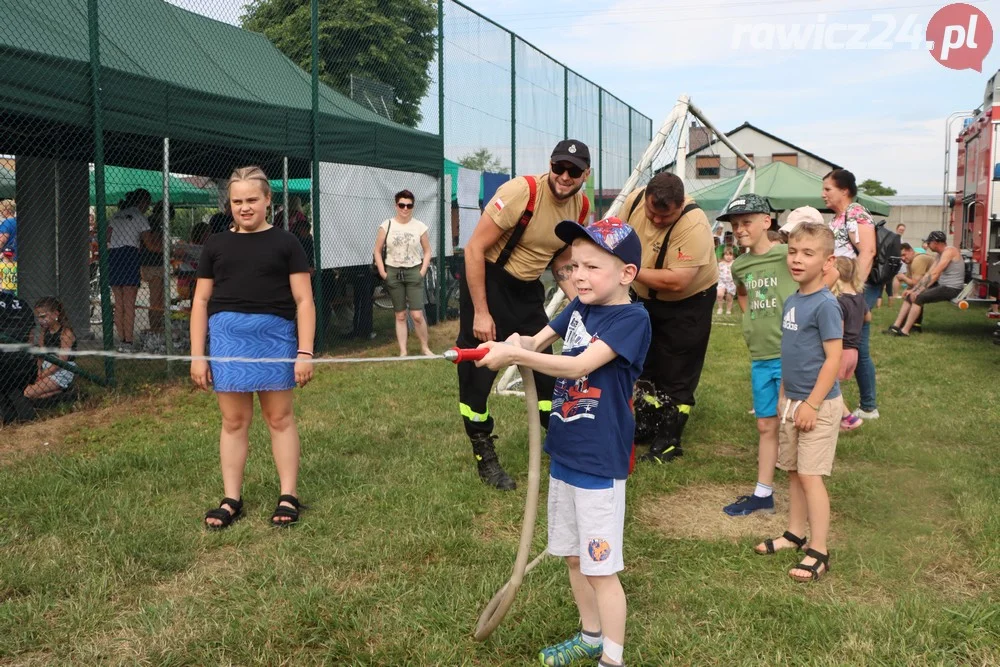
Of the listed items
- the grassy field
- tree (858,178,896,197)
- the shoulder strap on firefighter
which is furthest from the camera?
tree (858,178,896,197)

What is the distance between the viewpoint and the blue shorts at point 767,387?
Result: 167 inches

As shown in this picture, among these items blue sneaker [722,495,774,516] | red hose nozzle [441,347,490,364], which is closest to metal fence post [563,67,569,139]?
blue sneaker [722,495,774,516]

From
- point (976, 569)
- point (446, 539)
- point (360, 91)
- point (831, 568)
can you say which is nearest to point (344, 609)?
point (446, 539)

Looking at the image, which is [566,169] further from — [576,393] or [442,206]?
[442,206]

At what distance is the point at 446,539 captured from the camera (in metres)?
3.79

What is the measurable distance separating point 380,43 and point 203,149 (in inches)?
121

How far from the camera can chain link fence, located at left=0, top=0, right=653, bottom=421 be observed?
670 cm

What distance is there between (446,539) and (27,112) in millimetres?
4814

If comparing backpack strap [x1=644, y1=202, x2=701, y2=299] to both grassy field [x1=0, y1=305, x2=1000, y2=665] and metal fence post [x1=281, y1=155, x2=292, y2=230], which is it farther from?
metal fence post [x1=281, y1=155, x2=292, y2=230]

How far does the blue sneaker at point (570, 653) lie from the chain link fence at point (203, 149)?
485 cm

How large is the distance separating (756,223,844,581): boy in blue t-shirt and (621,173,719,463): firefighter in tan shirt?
130 centimetres

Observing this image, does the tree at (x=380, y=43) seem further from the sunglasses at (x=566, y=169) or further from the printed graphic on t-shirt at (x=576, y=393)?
the printed graphic on t-shirt at (x=576, y=393)

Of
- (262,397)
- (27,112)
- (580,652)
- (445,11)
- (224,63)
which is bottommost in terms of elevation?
(580,652)

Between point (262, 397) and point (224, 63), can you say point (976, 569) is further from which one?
point (224, 63)
